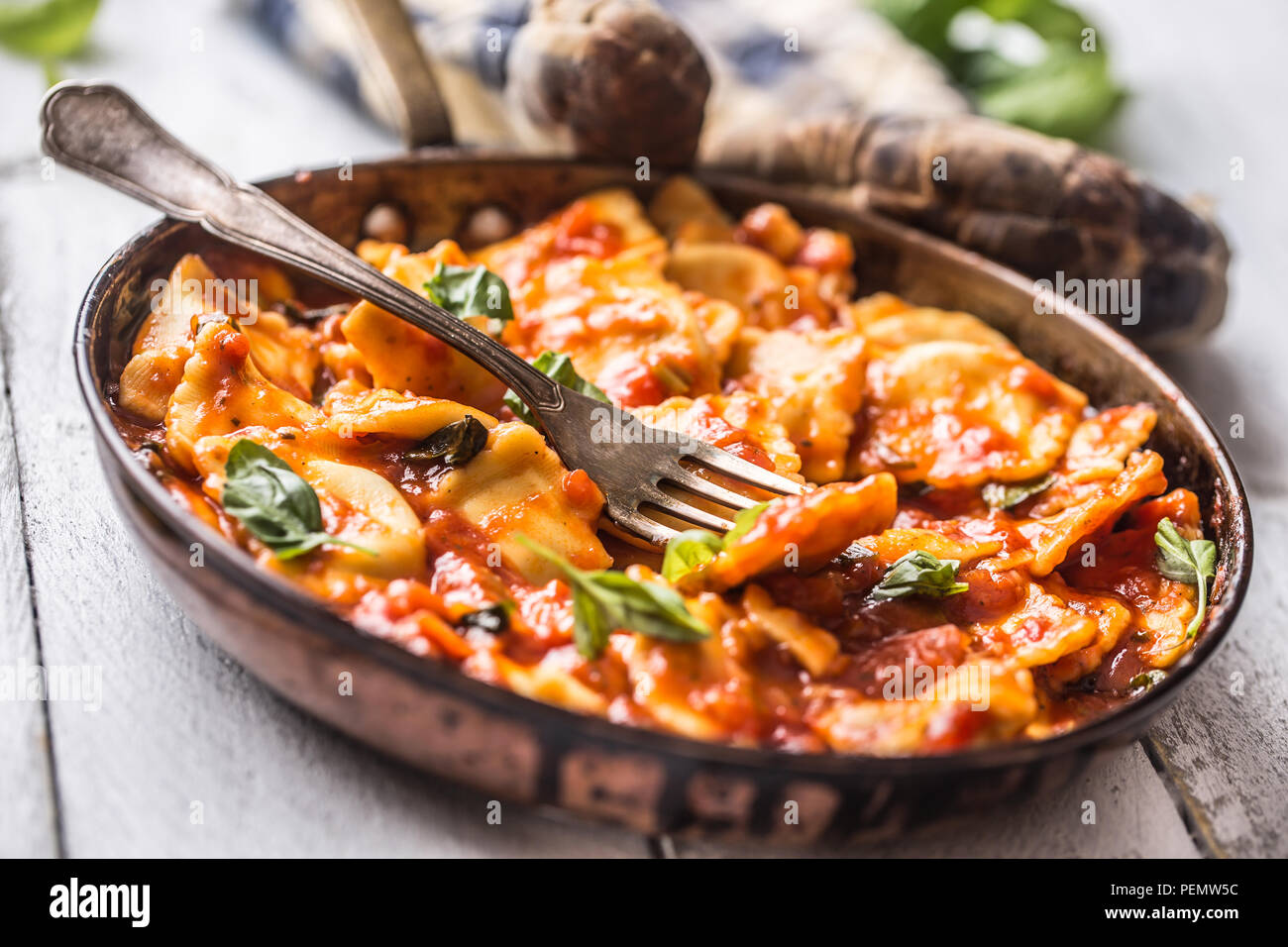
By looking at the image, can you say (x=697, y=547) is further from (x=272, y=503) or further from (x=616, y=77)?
(x=616, y=77)

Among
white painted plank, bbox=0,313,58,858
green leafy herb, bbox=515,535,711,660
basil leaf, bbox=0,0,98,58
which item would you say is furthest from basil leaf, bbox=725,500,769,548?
basil leaf, bbox=0,0,98,58

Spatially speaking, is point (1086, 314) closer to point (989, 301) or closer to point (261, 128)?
point (989, 301)

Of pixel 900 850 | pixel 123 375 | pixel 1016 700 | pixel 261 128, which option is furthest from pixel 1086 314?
pixel 261 128

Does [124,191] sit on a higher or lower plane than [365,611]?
higher

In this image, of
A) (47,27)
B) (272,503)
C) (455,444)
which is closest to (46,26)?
(47,27)

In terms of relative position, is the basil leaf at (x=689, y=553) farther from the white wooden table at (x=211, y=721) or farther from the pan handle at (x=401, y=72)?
the pan handle at (x=401, y=72)
